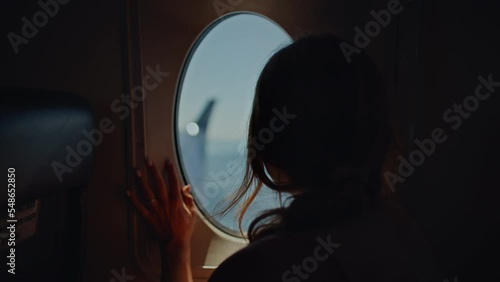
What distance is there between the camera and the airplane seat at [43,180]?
2.31 feet

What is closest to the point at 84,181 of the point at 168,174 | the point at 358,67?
the point at 168,174

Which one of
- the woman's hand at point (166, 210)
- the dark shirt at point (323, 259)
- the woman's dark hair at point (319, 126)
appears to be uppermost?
the woman's dark hair at point (319, 126)

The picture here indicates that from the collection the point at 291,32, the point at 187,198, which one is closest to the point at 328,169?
the point at 291,32

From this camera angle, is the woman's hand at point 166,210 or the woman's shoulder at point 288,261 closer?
the woman's shoulder at point 288,261

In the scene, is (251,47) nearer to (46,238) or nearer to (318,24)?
(318,24)

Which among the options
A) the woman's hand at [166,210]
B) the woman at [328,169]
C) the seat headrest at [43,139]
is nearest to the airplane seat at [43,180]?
the seat headrest at [43,139]

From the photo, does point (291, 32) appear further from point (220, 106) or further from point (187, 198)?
point (187, 198)

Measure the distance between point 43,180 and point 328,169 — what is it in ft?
1.88

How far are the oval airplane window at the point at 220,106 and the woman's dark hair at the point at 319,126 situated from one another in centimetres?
48

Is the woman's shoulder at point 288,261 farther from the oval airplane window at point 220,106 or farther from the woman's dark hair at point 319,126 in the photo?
the oval airplane window at point 220,106

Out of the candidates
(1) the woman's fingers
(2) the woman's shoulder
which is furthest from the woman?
(1) the woman's fingers

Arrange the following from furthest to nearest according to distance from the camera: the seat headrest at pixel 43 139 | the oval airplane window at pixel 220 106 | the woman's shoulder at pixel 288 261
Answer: the oval airplane window at pixel 220 106 → the seat headrest at pixel 43 139 → the woman's shoulder at pixel 288 261

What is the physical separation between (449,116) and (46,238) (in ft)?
3.67

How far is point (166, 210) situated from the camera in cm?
123
